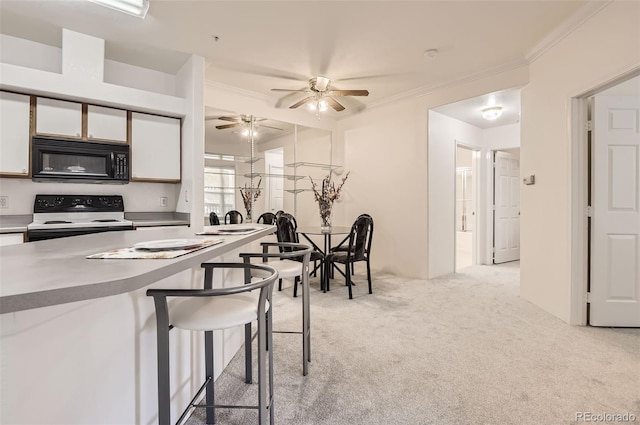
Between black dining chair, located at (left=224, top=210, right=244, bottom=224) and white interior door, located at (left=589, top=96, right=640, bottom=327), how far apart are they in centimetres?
402

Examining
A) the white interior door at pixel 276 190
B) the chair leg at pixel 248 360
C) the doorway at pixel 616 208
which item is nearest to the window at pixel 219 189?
the white interior door at pixel 276 190

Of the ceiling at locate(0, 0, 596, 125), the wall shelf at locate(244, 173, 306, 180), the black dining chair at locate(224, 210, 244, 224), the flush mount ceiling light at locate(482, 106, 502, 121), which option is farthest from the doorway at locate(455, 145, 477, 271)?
the black dining chair at locate(224, 210, 244, 224)

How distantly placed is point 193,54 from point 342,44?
5.15 feet

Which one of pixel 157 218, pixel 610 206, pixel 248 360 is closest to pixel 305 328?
pixel 248 360

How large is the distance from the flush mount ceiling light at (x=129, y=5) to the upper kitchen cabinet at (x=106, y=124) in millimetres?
1028

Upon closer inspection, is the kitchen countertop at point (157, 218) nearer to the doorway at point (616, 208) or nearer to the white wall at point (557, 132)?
Answer: the white wall at point (557, 132)

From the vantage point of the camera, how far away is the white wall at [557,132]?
2242mm

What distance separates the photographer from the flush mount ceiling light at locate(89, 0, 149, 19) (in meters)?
2.33

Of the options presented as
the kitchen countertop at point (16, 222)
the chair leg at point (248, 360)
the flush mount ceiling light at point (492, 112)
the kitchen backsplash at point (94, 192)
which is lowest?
the chair leg at point (248, 360)

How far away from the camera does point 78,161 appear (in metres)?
2.96

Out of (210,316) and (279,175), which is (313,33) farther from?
(210,316)

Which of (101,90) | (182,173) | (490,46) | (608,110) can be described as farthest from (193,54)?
(608,110)

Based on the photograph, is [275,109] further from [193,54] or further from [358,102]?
[193,54]

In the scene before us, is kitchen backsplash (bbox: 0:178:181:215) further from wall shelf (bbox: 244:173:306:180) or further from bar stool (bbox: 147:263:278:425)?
bar stool (bbox: 147:263:278:425)
